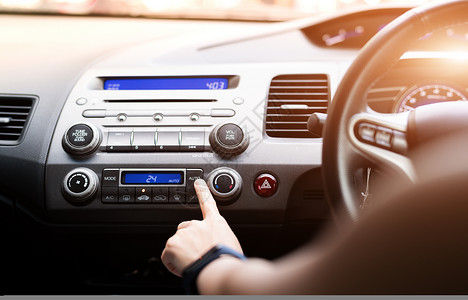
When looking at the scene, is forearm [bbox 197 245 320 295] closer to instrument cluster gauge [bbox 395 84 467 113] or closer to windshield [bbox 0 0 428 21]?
instrument cluster gauge [bbox 395 84 467 113]

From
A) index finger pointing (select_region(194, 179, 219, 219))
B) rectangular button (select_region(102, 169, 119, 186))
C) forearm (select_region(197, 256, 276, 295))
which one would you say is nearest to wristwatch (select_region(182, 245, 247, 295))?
forearm (select_region(197, 256, 276, 295))

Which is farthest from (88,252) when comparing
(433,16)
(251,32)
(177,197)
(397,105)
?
(433,16)

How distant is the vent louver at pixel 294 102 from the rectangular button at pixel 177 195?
34cm

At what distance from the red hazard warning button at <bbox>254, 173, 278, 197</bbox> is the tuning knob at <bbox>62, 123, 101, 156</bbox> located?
0.53 m

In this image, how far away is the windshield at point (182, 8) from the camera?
7.51 feet

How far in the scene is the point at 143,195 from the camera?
1698 millimetres

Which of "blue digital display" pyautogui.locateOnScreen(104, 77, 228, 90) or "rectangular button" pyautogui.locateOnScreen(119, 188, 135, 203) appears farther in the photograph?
"blue digital display" pyautogui.locateOnScreen(104, 77, 228, 90)

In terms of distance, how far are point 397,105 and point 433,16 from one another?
62cm

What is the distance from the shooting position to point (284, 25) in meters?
1.98

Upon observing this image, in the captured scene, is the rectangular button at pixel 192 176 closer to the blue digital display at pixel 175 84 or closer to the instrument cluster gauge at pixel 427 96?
the blue digital display at pixel 175 84

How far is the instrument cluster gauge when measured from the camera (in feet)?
5.74

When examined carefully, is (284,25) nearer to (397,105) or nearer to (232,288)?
(397,105)

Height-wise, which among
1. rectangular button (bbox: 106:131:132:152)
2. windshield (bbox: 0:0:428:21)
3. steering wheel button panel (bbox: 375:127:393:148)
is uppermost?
windshield (bbox: 0:0:428:21)

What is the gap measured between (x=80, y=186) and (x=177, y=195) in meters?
0.31
